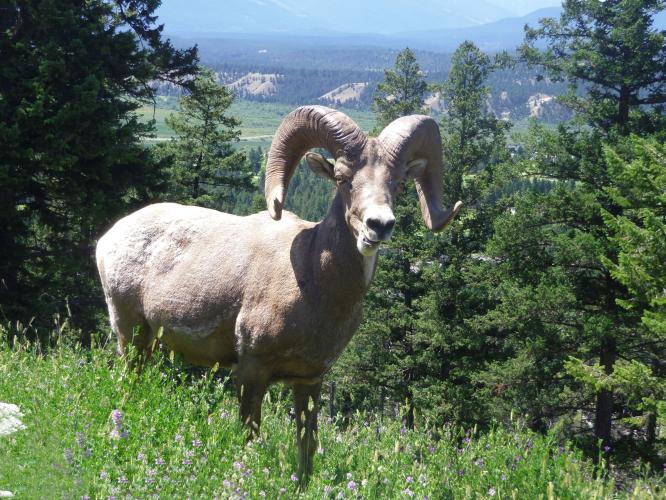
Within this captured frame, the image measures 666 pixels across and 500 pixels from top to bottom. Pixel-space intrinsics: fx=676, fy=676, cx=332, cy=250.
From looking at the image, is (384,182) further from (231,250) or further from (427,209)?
(231,250)

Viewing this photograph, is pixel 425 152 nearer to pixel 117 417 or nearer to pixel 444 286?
pixel 117 417

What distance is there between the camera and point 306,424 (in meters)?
5.91

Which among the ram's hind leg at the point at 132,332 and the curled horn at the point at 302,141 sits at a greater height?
the curled horn at the point at 302,141

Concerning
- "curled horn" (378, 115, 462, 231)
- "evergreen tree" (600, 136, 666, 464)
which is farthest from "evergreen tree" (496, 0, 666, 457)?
"curled horn" (378, 115, 462, 231)

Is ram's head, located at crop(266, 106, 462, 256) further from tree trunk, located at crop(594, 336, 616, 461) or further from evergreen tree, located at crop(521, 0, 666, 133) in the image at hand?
evergreen tree, located at crop(521, 0, 666, 133)

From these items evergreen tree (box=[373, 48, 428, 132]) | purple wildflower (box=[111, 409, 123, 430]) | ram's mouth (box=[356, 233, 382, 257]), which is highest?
evergreen tree (box=[373, 48, 428, 132])

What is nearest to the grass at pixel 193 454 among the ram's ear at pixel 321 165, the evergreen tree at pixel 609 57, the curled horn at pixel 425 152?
the ram's ear at pixel 321 165

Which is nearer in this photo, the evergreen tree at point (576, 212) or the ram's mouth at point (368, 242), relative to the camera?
the ram's mouth at point (368, 242)

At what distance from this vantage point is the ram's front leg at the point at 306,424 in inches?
223

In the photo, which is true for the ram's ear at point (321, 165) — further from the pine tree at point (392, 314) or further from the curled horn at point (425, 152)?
the pine tree at point (392, 314)

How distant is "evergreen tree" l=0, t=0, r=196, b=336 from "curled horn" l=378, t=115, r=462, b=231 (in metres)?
11.6

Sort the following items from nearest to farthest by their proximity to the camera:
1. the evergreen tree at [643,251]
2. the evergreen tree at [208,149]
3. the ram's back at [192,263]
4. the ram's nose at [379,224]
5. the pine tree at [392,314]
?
the ram's nose at [379,224] < the ram's back at [192,263] < the evergreen tree at [643,251] < the pine tree at [392,314] < the evergreen tree at [208,149]

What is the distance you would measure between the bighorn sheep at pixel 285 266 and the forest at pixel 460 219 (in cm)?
52

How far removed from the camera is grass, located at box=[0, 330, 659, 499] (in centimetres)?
438
